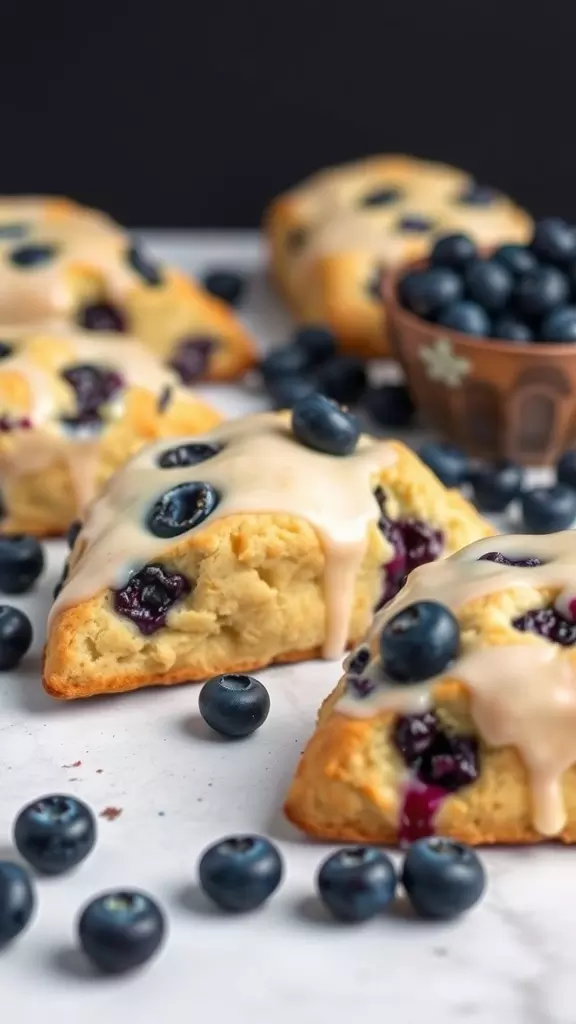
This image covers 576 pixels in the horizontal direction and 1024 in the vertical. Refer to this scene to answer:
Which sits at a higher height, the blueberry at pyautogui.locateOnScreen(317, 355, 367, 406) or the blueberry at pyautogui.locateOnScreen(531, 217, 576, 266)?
the blueberry at pyautogui.locateOnScreen(531, 217, 576, 266)

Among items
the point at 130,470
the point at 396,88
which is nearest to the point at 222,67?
the point at 396,88

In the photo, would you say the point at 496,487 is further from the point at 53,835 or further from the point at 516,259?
the point at 53,835

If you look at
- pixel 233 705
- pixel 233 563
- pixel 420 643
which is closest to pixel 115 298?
pixel 233 563

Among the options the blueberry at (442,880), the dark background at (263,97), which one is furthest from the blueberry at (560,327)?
the dark background at (263,97)

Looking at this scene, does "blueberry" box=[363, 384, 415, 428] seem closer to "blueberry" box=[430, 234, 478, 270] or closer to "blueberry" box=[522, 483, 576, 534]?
"blueberry" box=[430, 234, 478, 270]

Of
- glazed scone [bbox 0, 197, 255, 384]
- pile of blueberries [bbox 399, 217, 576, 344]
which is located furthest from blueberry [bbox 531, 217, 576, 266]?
glazed scone [bbox 0, 197, 255, 384]
